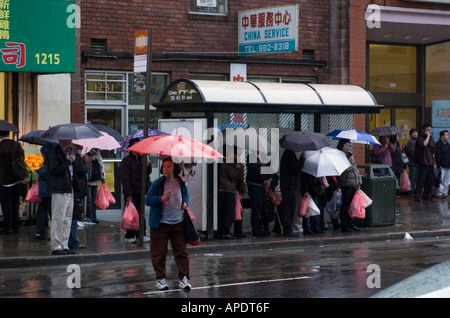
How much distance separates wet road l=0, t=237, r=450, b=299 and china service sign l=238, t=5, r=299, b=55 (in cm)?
612

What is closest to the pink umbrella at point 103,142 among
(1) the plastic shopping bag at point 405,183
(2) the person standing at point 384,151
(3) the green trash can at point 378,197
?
(3) the green trash can at point 378,197

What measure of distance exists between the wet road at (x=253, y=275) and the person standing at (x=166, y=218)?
1.37 ft

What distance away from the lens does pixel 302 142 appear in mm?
15109

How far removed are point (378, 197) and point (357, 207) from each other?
113cm

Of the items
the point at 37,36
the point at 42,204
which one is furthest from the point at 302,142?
the point at 37,36

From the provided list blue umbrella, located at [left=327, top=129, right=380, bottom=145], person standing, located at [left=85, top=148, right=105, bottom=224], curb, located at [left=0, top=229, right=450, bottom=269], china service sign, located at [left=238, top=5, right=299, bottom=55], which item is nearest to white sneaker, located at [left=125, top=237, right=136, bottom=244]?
curb, located at [left=0, top=229, right=450, bottom=269]

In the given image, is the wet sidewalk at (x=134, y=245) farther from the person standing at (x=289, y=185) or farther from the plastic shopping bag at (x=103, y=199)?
the plastic shopping bag at (x=103, y=199)

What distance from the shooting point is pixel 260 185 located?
15766mm

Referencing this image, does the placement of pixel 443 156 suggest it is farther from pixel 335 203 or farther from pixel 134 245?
pixel 134 245

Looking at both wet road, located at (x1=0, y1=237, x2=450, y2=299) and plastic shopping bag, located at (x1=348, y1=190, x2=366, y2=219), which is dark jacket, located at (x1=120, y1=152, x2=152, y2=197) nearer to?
wet road, located at (x1=0, y1=237, x2=450, y2=299)

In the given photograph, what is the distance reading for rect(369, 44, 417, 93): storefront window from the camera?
25.1 metres

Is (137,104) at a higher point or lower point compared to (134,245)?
higher
